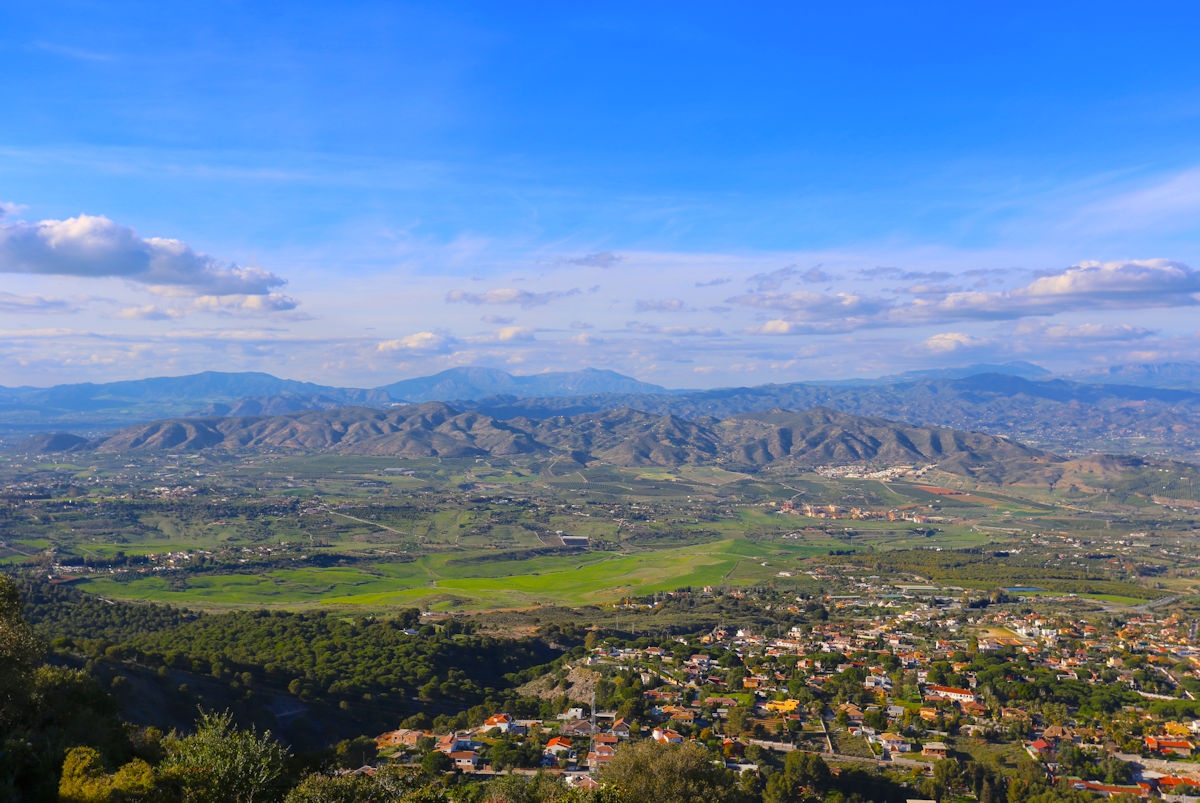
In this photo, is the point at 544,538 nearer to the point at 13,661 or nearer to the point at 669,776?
the point at 669,776

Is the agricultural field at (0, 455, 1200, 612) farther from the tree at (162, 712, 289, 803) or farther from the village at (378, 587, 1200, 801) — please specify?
the tree at (162, 712, 289, 803)

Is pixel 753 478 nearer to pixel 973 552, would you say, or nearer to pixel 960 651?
pixel 973 552

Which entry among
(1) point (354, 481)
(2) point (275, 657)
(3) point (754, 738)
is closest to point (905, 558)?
(3) point (754, 738)

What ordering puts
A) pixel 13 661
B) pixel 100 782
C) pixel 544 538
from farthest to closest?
pixel 544 538
pixel 13 661
pixel 100 782

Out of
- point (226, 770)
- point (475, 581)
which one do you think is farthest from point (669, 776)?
point (475, 581)

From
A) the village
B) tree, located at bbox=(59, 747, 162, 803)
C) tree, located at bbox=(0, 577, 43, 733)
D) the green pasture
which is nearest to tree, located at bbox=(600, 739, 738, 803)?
the village

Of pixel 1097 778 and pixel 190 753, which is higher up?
pixel 190 753

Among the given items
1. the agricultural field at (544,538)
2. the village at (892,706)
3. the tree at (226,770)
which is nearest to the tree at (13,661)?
the tree at (226,770)
